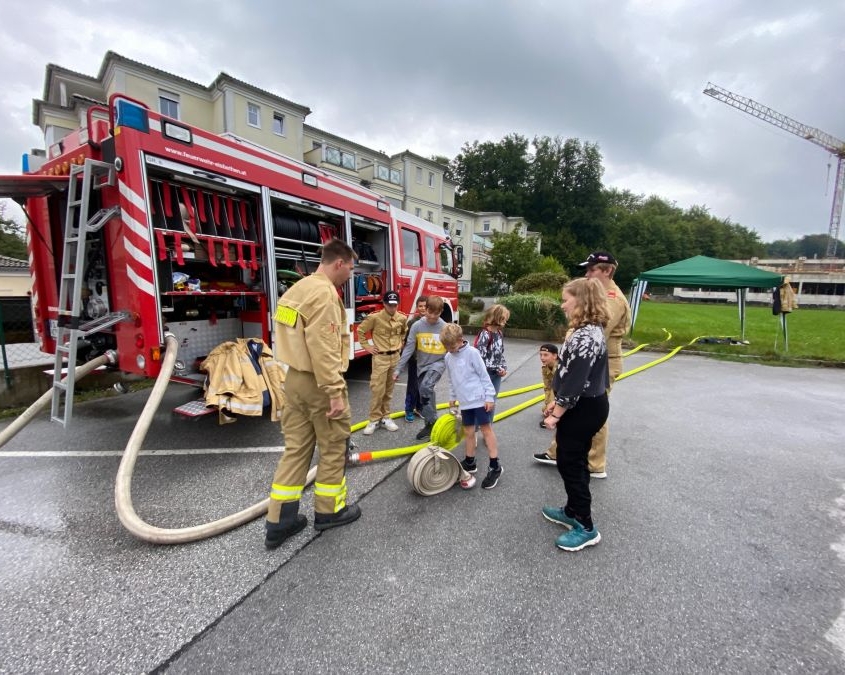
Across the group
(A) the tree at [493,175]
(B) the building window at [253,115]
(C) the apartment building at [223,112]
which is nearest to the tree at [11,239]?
(C) the apartment building at [223,112]


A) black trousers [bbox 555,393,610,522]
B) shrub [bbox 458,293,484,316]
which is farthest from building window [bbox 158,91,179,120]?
black trousers [bbox 555,393,610,522]

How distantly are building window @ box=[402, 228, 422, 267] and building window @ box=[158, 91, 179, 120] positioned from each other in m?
21.3

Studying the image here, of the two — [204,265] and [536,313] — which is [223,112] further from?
[204,265]

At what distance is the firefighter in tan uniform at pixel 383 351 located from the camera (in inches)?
175

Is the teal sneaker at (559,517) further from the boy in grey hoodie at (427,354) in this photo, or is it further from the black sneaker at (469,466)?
the boy in grey hoodie at (427,354)

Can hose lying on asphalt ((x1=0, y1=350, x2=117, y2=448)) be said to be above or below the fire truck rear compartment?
below

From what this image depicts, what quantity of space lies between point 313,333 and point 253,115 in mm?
26330

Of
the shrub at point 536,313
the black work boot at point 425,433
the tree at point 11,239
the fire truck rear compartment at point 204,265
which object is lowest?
the black work boot at point 425,433

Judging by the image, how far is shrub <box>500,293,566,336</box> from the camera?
12.2m

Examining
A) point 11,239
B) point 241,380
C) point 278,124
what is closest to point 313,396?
point 241,380

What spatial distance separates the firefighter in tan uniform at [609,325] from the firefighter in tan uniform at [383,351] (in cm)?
204

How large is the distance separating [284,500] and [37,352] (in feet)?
17.8

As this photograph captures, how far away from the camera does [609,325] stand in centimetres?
336

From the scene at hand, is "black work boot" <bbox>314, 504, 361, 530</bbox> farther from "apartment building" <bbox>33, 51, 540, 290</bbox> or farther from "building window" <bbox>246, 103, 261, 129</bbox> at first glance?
"building window" <bbox>246, 103, 261, 129</bbox>
